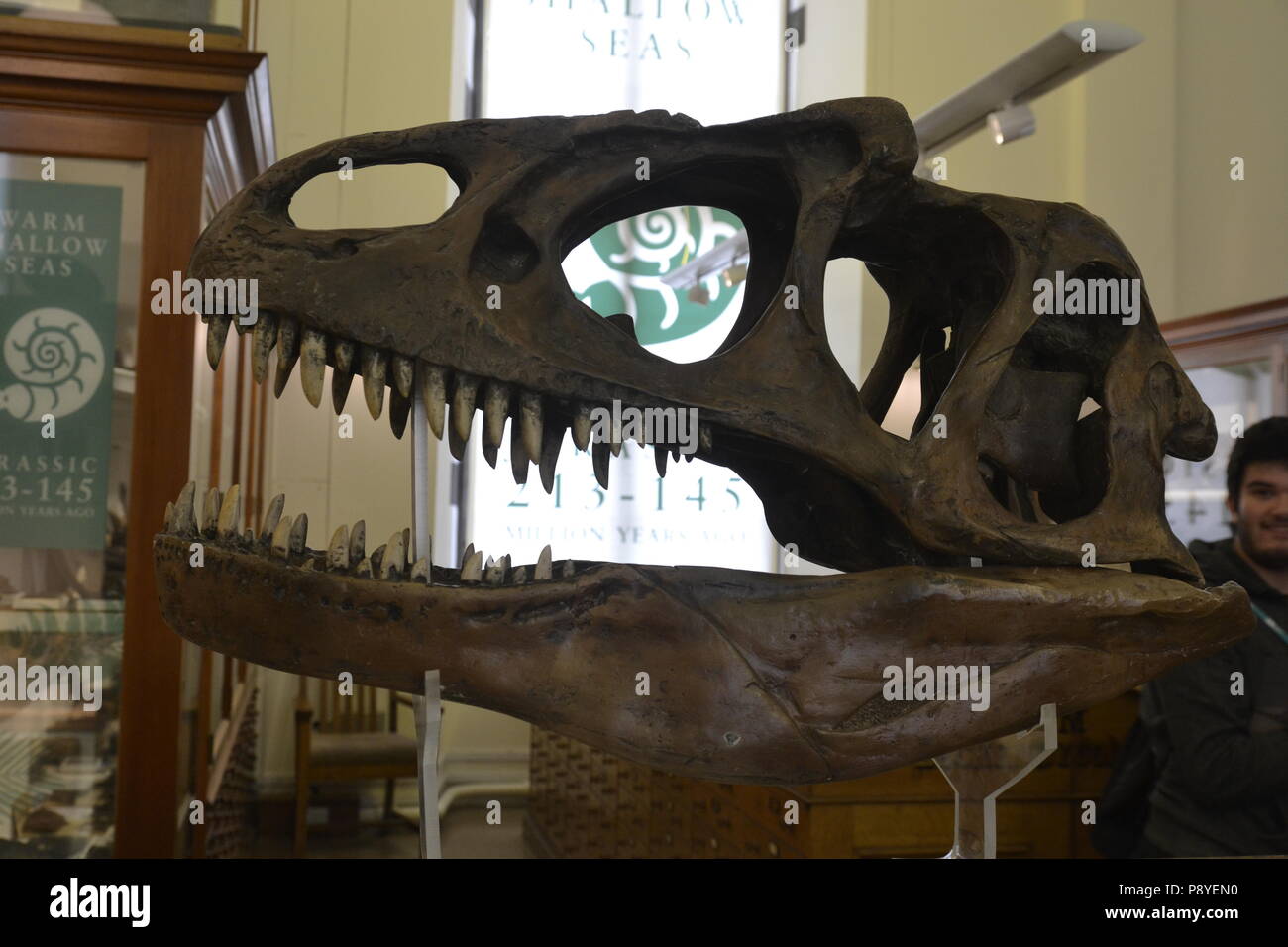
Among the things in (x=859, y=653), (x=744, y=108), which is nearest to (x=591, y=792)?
(x=859, y=653)

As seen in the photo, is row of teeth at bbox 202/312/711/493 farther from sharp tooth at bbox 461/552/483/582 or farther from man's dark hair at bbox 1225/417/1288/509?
man's dark hair at bbox 1225/417/1288/509

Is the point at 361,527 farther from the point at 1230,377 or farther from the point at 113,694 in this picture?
the point at 1230,377

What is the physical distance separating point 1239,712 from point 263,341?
103 inches

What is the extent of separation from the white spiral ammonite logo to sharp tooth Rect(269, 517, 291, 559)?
160cm

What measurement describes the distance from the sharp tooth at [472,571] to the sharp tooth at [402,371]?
0.22 meters

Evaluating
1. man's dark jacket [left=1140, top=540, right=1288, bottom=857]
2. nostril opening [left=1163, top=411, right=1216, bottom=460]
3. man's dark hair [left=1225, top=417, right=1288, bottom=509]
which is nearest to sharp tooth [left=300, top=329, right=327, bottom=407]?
nostril opening [left=1163, top=411, right=1216, bottom=460]

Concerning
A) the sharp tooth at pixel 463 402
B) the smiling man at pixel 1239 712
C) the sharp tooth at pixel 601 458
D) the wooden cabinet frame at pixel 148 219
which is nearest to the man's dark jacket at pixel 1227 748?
the smiling man at pixel 1239 712

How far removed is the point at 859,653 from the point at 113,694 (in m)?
1.95

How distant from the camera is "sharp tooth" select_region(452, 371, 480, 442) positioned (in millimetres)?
1351

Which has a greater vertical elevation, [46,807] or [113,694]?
[113,694]
